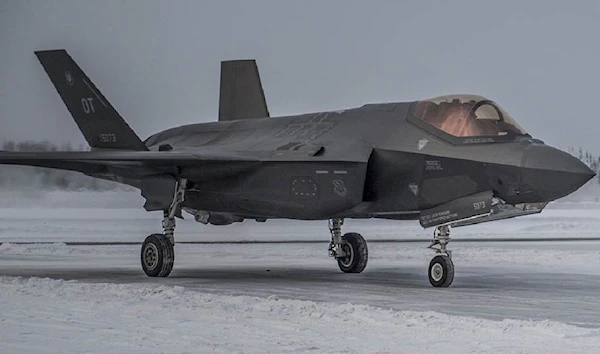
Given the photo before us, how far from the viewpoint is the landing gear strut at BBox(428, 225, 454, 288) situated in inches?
560

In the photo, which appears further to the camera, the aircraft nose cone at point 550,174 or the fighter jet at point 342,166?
the fighter jet at point 342,166

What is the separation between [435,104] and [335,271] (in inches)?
187

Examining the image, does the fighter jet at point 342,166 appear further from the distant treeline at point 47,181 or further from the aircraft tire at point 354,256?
the distant treeline at point 47,181

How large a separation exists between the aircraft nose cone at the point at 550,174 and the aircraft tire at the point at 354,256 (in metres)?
4.79

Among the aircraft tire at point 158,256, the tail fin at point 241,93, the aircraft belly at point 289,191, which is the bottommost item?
the aircraft tire at point 158,256

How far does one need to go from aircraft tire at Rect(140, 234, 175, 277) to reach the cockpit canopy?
4.71 metres

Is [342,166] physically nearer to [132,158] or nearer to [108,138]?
[132,158]

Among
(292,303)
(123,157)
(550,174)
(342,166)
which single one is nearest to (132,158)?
(123,157)

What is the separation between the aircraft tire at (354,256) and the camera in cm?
1806

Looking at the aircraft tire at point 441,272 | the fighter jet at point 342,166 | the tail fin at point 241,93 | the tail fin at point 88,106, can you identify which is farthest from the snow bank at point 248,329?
the tail fin at point 241,93

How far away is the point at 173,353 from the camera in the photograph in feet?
26.1

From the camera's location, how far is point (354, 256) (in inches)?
714

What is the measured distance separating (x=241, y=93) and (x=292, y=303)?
10.5 m

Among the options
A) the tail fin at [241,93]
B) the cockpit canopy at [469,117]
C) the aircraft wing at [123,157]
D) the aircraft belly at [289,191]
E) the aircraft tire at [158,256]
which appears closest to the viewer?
the cockpit canopy at [469,117]
